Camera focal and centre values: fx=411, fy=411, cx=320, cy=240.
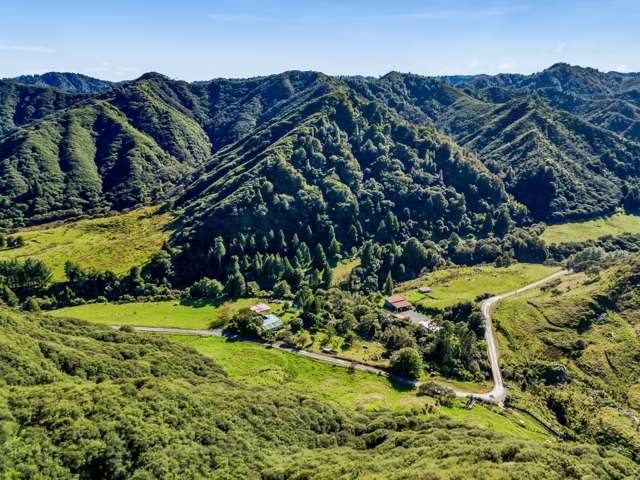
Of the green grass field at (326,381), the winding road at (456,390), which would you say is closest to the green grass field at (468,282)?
the winding road at (456,390)

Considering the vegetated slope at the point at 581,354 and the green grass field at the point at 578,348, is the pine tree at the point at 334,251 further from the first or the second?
the vegetated slope at the point at 581,354

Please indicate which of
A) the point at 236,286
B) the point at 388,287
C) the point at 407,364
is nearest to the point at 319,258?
the point at 388,287

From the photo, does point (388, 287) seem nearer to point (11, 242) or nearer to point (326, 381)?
point (326, 381)

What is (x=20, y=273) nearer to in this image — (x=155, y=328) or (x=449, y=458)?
(x=155, y=328)

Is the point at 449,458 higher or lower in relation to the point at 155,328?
higher

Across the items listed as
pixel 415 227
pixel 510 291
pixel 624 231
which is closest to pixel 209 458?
pixel 510 291

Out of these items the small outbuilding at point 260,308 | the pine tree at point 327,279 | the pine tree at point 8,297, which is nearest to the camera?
the small outbuilding at point 260,308
